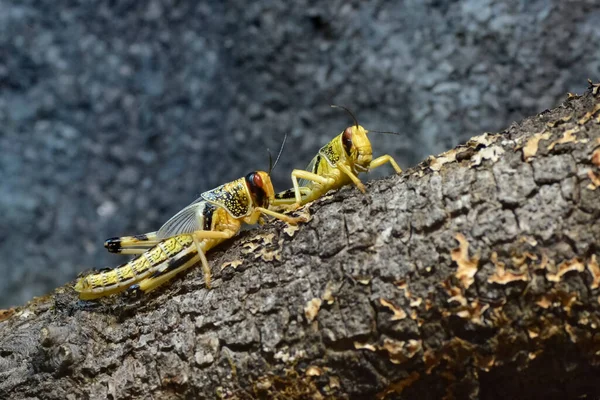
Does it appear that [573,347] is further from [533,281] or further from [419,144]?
[419,144]

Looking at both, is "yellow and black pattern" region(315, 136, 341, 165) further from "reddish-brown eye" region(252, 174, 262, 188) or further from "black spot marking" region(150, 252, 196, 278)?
"black spot marking" region(150, 252, 196, 278)

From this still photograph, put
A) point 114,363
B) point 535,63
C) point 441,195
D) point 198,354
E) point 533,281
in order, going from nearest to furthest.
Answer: point 533,281 < point 441,195 < point 198,354 < point 114,363 < point 535,63

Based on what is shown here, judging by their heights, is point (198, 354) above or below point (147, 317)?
below

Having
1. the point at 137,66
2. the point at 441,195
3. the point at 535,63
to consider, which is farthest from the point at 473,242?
the point at 137,66

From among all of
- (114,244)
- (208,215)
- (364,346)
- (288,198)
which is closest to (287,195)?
(288,198)

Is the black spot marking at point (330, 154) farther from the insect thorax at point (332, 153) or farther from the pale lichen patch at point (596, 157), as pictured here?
the pale lichen patch at point (596, 157)

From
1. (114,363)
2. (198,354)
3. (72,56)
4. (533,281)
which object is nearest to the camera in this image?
(533,281)

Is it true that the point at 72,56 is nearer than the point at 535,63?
No

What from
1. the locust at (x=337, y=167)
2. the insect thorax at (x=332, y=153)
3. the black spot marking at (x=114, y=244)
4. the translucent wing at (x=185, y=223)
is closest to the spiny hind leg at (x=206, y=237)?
the translucent wing at (x=185, y=223)

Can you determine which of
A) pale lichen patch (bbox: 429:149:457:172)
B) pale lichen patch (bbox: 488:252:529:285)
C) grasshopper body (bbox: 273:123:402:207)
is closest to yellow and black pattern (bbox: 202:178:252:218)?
grasshopper body (bbox: 273:123:402:207)
